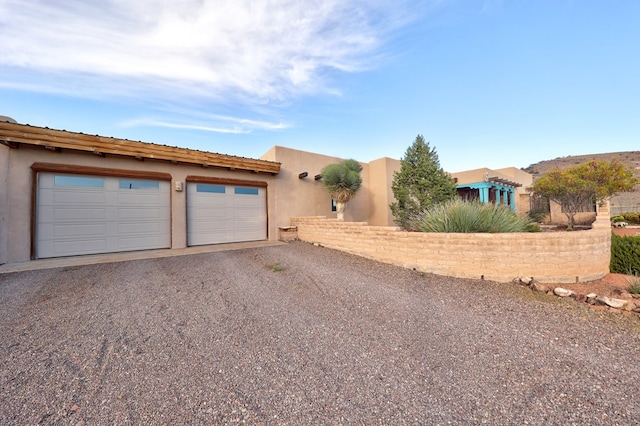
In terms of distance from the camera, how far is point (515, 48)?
723 centimetres

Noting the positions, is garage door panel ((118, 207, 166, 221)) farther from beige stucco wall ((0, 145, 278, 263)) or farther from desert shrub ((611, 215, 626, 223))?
desert shrub ((611, 215, 626, 223))

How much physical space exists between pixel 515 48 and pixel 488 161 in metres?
11.3

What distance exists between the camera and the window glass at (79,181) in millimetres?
6605

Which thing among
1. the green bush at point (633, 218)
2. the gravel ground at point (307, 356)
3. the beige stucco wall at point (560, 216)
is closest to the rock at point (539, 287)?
the gravel ground at point (307, 356)

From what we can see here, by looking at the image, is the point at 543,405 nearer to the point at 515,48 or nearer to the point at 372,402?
the point at 372,402

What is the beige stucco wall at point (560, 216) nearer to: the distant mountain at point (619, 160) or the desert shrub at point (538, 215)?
the desert shrub at point (538, 215)

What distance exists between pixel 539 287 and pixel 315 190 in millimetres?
8554

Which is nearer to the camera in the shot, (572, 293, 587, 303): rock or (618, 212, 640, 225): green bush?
(572, 293, 587, 303): rock

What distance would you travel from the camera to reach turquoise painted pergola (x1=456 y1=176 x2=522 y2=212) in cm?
1367

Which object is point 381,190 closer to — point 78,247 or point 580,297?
point 580,297

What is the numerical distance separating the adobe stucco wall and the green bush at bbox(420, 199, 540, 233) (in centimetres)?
82

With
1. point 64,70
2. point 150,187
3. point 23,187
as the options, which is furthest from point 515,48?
point 23,187

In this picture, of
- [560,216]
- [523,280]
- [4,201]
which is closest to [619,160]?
[560,216]

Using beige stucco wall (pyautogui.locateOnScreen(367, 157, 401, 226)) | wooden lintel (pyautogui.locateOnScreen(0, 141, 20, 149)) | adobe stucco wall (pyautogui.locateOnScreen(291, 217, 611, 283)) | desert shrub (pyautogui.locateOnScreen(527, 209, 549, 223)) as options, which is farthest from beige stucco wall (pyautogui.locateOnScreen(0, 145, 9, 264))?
desert shrub (pyautogui.locateOnScreen(527, 209, 549, 223))
